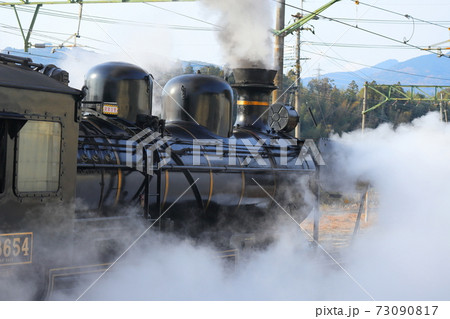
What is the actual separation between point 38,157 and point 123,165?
1.74m

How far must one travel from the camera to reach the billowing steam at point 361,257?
787 cm

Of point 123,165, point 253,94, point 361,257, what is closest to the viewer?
point 123,165

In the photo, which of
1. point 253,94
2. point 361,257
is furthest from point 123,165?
point 361,257

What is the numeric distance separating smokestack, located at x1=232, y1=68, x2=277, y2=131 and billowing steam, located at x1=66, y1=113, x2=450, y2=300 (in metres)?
1.68

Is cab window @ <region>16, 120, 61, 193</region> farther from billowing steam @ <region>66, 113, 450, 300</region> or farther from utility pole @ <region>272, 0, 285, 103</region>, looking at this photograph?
utility pole @ <region>272, 0, 285, 103</region>

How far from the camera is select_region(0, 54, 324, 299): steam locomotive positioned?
580cm

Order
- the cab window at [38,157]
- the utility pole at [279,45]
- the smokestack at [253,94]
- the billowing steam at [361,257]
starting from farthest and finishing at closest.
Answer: the utility pole at [279,45]
the smokestack at [253,94]
the billowing steam at [361,257]
the cab window at [38,157]

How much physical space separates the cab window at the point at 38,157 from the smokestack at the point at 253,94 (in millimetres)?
5633

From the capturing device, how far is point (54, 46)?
1652 centimetres

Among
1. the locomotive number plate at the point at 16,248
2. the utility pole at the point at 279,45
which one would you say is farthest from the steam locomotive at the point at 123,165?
the utility pole at the point at 279,45

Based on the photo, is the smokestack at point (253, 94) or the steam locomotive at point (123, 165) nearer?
the steam locomotive at point (123, 165)

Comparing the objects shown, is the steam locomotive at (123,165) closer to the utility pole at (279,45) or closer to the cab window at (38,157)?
the cab window at (38,157)

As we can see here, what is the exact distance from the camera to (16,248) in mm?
5711

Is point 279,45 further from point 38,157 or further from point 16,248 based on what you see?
point 16,248
